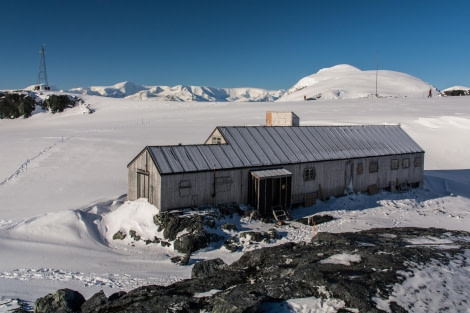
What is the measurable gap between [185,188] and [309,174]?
895 centimetres

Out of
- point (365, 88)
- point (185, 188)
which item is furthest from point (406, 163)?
point (365, 88)

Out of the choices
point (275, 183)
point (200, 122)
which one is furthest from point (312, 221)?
point (200, 122)

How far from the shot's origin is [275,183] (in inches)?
973

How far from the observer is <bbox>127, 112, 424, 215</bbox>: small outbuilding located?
73.7ft

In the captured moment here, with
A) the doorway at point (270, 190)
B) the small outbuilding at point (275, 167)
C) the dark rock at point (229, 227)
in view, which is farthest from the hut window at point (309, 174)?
the dark rock at point (229, 227)

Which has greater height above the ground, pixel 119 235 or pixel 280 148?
pixel 280 148

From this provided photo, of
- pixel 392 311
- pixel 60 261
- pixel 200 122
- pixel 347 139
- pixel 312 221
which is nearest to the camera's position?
pixel 392 311

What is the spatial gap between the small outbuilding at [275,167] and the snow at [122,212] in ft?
4.21

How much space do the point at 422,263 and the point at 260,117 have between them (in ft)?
177

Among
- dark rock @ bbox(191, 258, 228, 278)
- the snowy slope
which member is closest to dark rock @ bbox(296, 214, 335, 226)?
Result: dark rock @ bbox(191, 258, 228, 278)

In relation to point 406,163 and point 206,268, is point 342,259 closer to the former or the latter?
point 206,268

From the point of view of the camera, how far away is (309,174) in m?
27.0

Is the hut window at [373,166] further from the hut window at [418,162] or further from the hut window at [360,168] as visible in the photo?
the hut window at [418,162]

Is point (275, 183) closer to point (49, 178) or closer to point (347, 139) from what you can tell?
point (347, 139)
